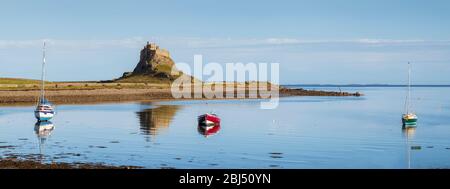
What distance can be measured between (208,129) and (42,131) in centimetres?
1367

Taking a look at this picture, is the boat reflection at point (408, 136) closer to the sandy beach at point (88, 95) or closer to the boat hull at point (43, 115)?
the boat hull at point (43, 115)

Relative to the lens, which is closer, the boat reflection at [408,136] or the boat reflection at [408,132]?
the boat reflection at [408,136]

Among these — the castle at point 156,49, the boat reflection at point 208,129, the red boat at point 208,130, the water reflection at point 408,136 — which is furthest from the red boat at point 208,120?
the castle at point 156,49

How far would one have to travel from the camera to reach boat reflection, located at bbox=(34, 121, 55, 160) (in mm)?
37331

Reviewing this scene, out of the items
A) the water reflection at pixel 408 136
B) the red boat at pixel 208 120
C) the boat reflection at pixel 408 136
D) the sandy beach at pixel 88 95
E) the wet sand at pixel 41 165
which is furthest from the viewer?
the sandy beach at pixel 88 95

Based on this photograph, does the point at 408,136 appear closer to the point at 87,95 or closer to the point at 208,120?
the point at 208,120

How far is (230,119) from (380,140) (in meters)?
23.1

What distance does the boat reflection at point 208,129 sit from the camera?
47.6 m

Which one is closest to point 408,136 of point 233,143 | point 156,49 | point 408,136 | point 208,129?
point 408,136

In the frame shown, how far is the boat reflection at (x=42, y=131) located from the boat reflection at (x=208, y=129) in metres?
12.1

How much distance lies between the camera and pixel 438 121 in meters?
64.7
